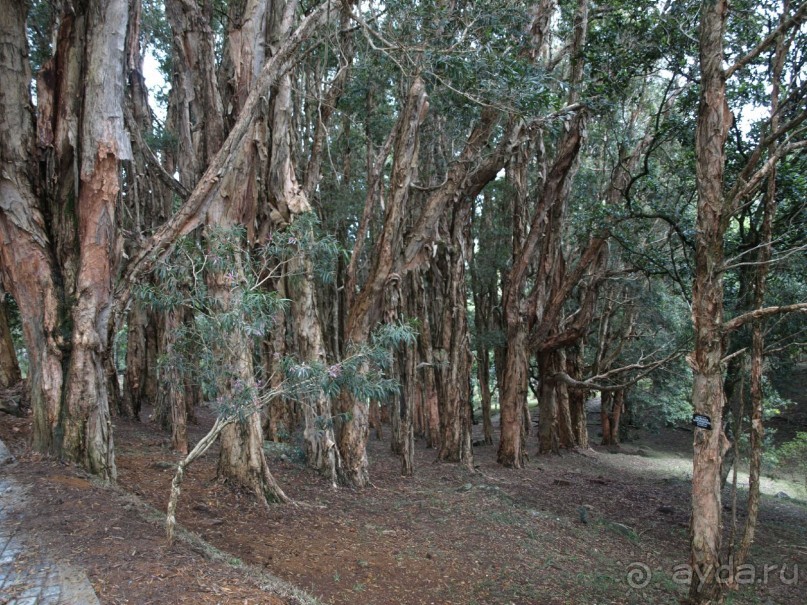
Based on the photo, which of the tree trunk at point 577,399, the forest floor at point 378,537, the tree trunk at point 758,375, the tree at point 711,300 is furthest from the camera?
the tree trunk at point 577,399

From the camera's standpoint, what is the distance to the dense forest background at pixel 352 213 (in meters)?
6.32

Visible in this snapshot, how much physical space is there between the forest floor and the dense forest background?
28.1 inches

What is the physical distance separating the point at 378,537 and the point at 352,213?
981cm

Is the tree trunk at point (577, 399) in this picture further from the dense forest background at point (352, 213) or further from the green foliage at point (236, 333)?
the green foliage at point (236, 333)

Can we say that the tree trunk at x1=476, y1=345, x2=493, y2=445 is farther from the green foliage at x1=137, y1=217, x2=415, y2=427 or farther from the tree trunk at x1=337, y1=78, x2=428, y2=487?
the green foliage at x1=137, y1=217, x2=415, y2=427

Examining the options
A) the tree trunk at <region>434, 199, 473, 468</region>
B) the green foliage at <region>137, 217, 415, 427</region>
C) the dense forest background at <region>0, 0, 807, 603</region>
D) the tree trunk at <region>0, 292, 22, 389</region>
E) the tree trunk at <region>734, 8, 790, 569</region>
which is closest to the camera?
the green foliage at <region>137, 217, 415, 427</region>

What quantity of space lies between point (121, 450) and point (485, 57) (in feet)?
27.8

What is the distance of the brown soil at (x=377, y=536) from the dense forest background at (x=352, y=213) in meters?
0.76

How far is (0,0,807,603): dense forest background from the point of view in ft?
20.7

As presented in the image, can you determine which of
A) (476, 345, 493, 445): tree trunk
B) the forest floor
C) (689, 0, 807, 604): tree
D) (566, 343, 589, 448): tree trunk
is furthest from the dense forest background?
(476, 345, 493, 445): tree trunk

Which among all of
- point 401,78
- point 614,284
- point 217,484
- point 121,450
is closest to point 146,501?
point 217,484

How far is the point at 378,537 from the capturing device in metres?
8.12

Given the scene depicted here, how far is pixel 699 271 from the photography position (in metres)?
6.22

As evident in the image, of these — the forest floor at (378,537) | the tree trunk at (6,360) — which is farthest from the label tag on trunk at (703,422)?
the tree trunk at (6,360)
